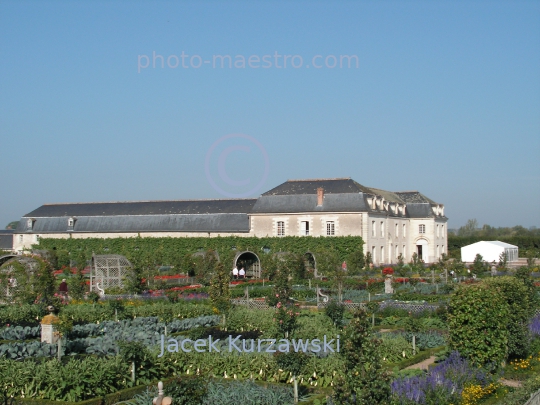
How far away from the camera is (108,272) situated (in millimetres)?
30094

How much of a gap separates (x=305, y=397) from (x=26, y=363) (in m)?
4.81

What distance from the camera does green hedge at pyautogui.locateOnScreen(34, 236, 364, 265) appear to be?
41.6m

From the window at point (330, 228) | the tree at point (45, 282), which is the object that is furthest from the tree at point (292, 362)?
the window at point (330, 228)

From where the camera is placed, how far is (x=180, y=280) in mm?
33219

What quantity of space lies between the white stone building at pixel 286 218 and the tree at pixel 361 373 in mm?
34001

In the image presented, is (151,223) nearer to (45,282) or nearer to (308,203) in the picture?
(308,203)

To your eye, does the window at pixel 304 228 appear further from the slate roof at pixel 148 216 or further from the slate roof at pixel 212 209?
the slate roof at pixel 148 216

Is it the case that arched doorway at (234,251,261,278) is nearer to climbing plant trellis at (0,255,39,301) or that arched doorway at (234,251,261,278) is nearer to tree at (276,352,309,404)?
climbing plant trellis at (0,255,39,301)

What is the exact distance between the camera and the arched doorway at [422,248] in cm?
5066

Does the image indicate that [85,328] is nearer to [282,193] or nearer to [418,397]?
[418,397]

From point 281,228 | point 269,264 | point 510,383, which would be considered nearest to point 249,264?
point 269,264

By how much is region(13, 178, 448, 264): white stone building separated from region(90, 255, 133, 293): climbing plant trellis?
15.0 m

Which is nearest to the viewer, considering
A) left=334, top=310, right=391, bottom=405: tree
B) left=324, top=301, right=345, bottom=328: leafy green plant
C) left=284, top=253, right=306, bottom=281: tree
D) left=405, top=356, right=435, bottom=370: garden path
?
left=334, top=310, right=391, bottom=405: tree

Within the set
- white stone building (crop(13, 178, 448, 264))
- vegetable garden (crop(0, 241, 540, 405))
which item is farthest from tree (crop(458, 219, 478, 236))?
vegetable garden (crop(0, 241, 540, 405))
